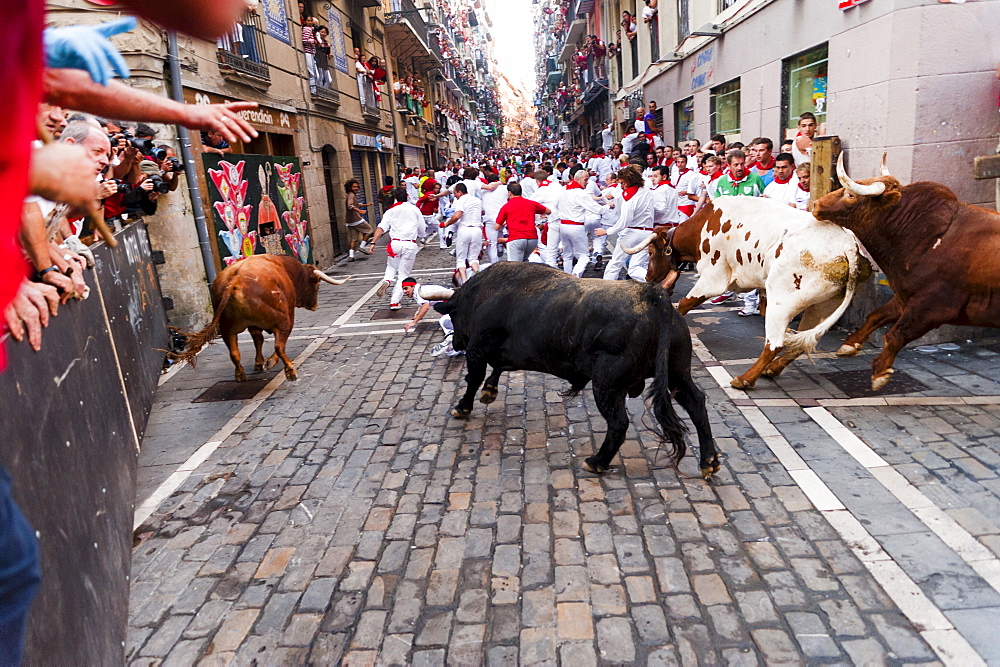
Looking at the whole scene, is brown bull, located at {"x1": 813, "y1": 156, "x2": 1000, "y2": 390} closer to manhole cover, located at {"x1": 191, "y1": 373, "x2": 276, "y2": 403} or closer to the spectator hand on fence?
the spectator hand on fence

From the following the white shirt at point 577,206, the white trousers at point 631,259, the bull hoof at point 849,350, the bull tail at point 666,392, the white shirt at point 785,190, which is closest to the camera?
the bull tail at point 666,392

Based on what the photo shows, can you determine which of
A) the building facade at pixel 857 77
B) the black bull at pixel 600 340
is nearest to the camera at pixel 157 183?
the black bull at pixel 600 340

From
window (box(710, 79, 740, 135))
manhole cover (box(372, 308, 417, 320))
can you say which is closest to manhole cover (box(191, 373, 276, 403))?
manhole cover (box(372, 308, 417, 320))

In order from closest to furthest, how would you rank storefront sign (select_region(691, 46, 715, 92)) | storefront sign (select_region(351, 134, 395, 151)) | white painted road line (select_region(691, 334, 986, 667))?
white painted road line (select_region(691, 334, 986, 667)) → storefront sign (select_region(691, 46, 715, 92)) → storefront sign (select_region(351, 134, 395, 151))

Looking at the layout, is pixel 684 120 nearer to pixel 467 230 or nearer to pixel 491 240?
pixel 491 240

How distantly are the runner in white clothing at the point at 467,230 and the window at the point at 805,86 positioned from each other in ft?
17.7

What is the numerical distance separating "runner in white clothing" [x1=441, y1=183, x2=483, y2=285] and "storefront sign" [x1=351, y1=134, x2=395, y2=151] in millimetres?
10091

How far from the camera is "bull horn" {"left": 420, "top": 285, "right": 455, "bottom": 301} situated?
5.75m

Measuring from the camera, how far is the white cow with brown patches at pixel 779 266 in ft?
18.5

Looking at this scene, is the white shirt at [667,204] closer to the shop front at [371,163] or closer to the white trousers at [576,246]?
the white trousers at [576,246]

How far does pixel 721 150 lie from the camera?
38.4ft

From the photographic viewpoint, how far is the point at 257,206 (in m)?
11.7

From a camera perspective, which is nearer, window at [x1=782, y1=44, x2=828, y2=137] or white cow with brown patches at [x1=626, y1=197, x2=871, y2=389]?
white cow with brown patches at [x1=626, y1=197, x2=871, y2=389]

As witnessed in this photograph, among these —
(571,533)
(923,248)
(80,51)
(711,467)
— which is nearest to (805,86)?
(923,248)
